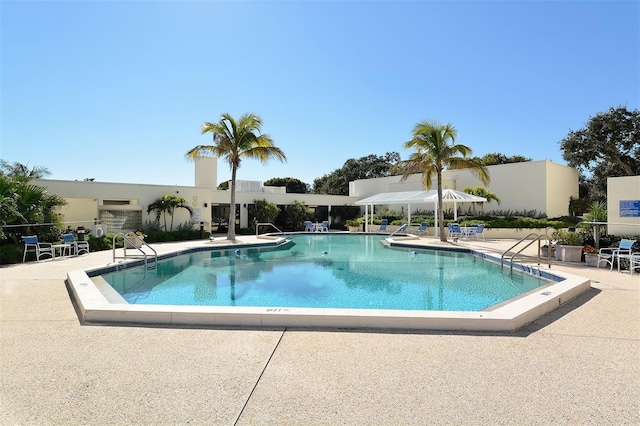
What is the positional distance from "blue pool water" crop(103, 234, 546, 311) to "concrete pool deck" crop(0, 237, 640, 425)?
2.46m

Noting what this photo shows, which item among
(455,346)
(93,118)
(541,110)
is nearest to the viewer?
(455,346)

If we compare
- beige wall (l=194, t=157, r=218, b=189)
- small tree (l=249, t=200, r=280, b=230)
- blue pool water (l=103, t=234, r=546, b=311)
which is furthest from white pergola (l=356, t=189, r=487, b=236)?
beige wall (l=194, t=157, r=218, b=189)

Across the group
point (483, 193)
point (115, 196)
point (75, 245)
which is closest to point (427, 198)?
point (483, 193)

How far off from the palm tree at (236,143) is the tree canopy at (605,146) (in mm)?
24596

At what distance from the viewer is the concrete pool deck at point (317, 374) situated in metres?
Answer: 2.76

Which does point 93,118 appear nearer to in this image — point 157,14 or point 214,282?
point 157,14

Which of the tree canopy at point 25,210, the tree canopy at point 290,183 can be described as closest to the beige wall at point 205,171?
the tree canopy at point 25,210

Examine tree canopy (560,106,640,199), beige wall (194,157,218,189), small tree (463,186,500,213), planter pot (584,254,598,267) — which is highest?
tree canopy (560,106,640,199)

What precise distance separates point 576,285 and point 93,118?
17906 mm

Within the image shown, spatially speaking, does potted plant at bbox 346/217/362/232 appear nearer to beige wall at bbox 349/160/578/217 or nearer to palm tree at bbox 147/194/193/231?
beige wall at bbox 349/160/578/217

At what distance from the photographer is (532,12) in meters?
12.0

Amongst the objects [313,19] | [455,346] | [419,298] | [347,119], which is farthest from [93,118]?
[455,346]

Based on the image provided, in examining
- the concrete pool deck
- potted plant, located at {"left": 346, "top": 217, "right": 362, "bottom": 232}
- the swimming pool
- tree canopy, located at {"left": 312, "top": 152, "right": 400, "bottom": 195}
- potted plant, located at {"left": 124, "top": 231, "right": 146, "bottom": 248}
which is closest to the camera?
the concrete pool deck

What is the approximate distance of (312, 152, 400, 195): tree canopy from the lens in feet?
177
